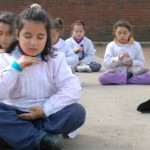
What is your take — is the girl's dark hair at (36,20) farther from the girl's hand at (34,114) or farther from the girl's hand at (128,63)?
the girl's hand at (128,63)

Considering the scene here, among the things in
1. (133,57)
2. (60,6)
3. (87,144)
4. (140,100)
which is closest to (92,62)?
(133,57)

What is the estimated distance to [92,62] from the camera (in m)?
8.70

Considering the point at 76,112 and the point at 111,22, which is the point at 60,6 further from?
the point at 76,112

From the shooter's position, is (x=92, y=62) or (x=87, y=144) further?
(x=92, y=62)

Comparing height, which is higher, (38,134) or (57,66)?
(57,66)

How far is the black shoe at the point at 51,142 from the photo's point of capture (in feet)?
10.4

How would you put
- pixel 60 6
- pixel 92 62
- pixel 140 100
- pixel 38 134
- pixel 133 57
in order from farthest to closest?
pixel 60 6, pixel 92 62, pixel 133 57, pixel 140 100, pixel 38 134

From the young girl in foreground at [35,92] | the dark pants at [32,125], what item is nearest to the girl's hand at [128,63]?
the young girl in foreground at [35,92]

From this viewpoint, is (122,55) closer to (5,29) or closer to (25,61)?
(5,29)

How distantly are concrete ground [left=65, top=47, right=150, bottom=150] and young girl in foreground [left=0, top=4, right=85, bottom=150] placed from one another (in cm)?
31

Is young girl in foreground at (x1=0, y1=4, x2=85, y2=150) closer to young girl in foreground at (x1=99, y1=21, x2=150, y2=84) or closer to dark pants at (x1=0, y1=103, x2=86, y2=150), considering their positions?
dark pants at (x1=0, y1=103, x2=86, y2=150)

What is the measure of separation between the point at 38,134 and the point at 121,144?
719 millimetres

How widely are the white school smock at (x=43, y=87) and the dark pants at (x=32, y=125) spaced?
0.07 metres

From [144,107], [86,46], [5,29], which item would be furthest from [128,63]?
[5,29]
